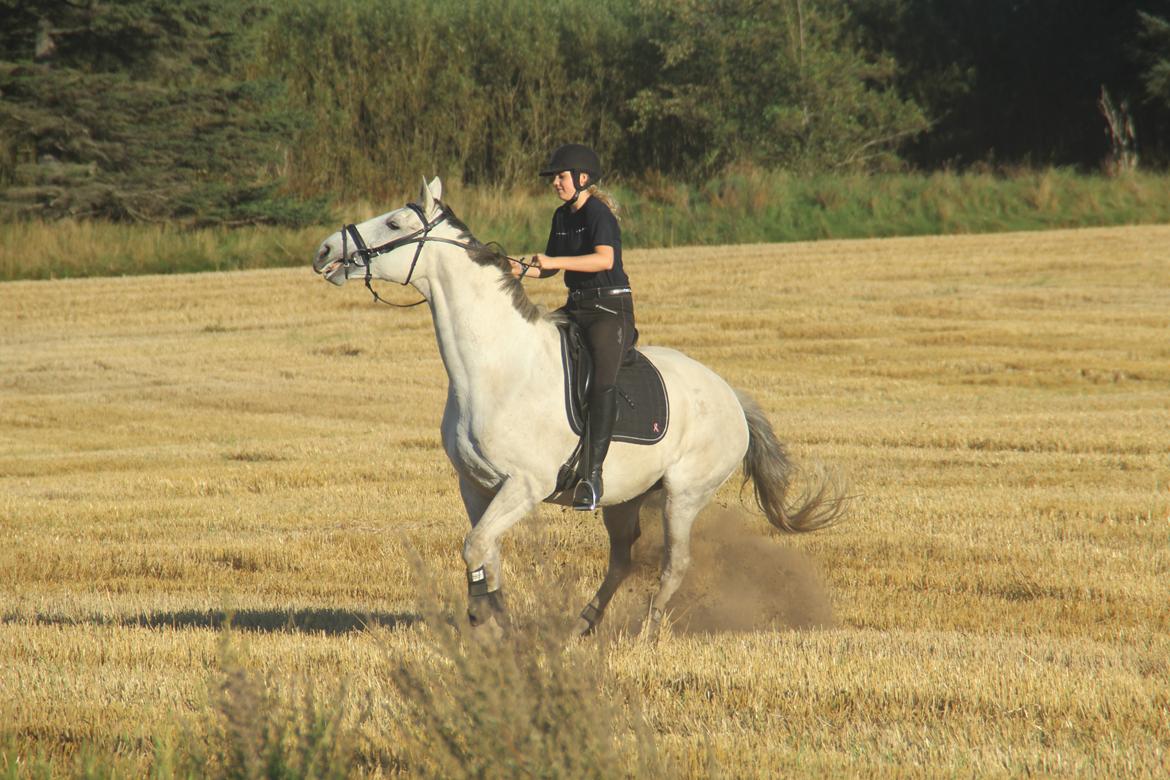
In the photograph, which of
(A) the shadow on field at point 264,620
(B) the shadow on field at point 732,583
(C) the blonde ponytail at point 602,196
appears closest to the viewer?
(C) the blonde ponytail at point 602,196

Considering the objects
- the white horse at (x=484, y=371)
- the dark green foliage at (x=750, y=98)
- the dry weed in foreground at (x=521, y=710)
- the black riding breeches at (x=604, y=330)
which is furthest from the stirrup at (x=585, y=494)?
the dark green foliage at (x=750, y=98)

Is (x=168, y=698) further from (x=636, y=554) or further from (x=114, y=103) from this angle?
(x=114, y=103)

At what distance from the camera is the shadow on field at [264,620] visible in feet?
25.6

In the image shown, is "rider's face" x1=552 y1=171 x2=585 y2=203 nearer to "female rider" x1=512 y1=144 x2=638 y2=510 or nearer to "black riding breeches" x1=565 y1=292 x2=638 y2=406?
"female rider" x1=512 y1=144 x2=638 y2=510

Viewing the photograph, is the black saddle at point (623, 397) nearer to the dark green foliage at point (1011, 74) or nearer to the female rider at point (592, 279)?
the female rider at point (592, 279)

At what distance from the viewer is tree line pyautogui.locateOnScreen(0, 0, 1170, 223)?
30.6 m

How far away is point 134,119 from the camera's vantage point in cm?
3083

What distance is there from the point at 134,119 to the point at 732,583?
82.6 ft

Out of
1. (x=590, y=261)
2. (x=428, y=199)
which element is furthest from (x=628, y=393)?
(x=428, y=199)

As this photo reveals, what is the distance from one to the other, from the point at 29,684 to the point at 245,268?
939 inches

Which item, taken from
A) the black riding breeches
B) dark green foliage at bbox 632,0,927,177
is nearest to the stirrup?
the black riding breeches

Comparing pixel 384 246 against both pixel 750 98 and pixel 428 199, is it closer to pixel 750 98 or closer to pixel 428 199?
pixel 428 199

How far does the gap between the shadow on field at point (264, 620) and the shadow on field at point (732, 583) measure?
1.46m

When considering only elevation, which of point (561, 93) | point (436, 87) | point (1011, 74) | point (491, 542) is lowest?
point (491, 542)
